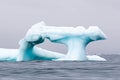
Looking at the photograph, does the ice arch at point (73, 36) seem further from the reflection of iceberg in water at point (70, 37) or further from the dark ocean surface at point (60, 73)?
the dark ocean surface at point (60, 73)

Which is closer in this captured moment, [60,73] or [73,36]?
[60,73]

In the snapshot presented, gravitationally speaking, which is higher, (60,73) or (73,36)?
(73,36)

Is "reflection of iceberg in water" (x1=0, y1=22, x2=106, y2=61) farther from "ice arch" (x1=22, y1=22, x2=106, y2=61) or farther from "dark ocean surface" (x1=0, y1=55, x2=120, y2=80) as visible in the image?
"dark ocean surface" (x1=0, y1=55, x2=120, y2=80)

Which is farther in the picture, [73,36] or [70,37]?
[70,37]

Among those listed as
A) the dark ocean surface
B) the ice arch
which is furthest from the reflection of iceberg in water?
the dark ocean surface

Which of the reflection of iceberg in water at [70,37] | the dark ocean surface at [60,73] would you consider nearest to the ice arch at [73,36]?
the reflection of iceberg in water at [70,37]

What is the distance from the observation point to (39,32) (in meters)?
25.5

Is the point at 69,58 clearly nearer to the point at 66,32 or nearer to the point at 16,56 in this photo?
the point at 66,32

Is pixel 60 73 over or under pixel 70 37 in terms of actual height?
under

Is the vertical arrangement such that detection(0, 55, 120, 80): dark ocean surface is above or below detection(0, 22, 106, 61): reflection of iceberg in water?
below

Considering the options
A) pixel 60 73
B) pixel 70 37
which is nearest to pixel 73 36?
pixel 70 37

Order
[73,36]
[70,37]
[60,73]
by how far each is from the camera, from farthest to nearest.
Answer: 1. [70,37]
2. [73,36]
3. [60,73]

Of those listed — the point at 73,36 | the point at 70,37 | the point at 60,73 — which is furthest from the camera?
the point at 70,37

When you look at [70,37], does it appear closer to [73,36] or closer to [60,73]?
[73,36]
